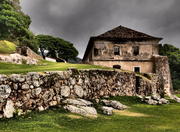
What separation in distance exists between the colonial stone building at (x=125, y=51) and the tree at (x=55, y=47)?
31.8 meters

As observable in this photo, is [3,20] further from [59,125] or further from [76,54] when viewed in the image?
[76,54]

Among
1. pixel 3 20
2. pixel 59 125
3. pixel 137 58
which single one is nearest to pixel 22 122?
pixel 59 125

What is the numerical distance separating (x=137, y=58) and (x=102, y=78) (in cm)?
1703

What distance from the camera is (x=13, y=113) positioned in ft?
28.7

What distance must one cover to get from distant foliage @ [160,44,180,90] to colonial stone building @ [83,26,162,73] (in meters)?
23.9

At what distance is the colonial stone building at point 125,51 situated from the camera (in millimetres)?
31781

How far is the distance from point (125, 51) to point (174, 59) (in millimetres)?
27503

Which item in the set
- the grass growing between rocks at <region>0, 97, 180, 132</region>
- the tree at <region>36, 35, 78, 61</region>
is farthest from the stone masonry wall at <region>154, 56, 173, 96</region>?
the tree at <region>36, 35, 78, 61</region>

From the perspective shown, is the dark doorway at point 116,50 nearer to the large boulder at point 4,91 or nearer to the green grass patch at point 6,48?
the green grass patch at point 6,48

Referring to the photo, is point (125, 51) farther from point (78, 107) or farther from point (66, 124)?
point (66, 124)

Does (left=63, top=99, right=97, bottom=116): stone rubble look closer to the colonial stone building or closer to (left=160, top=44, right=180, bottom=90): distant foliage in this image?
the colonial stone building

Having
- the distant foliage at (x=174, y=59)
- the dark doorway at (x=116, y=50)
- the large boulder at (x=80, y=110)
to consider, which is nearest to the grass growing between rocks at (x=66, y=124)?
the large boulder at (x=80, y=110)

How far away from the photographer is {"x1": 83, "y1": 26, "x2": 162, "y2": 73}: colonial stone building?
104 ft

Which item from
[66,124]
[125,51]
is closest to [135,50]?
[125,51]
